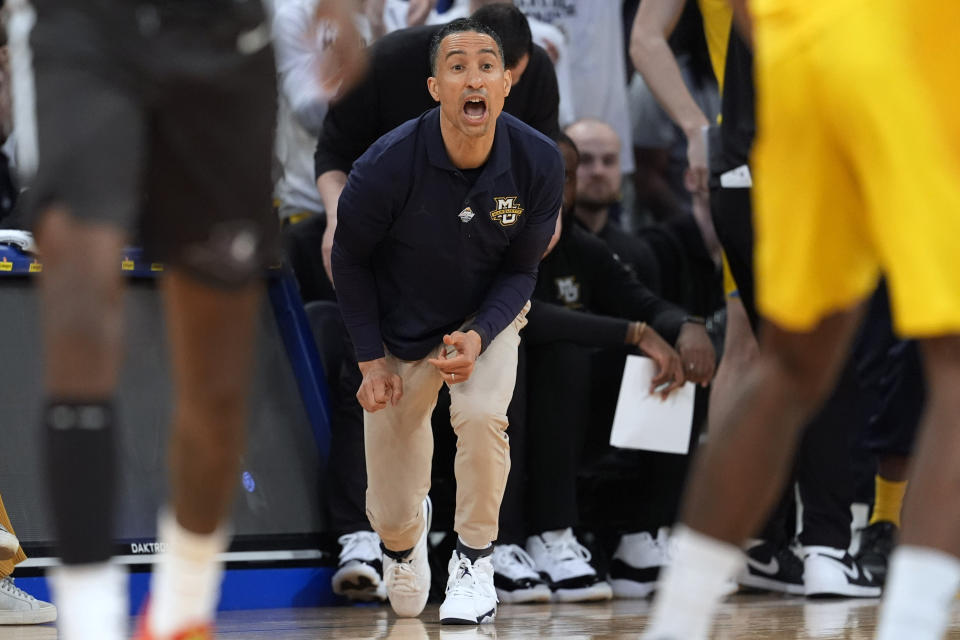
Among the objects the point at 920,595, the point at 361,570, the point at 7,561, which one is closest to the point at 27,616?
the point at 7,561

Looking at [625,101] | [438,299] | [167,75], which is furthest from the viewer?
[625,101]

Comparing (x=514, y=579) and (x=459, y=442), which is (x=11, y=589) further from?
(x=514, y=579)

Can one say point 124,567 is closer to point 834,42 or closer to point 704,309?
point 704,309

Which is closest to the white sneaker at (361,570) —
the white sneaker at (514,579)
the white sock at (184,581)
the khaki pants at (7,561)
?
the white sneaker at (514,579)

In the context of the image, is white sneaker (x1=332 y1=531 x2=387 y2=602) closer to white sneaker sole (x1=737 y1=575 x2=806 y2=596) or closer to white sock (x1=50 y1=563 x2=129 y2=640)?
white sneaker sole (x1=737 y1=575 x2=806 y2=596)

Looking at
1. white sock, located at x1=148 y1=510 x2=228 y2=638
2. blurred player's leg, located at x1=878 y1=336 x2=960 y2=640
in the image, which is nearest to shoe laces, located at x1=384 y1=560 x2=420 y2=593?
white sock, located at x1=148 y1=510 x2=228 y2=638

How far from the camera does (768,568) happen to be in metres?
5.32

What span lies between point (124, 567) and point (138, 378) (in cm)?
63

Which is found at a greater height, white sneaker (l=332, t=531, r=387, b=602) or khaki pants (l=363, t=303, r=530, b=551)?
khaki pants (l=363, t=303, r=530, b=551)

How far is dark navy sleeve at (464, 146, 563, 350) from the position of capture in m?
4.27

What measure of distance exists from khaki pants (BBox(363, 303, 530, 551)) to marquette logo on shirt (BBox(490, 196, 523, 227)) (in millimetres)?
313

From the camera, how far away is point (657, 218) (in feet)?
21.8

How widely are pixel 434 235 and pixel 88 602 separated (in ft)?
7.82

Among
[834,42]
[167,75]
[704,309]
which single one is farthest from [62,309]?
[704,309]
